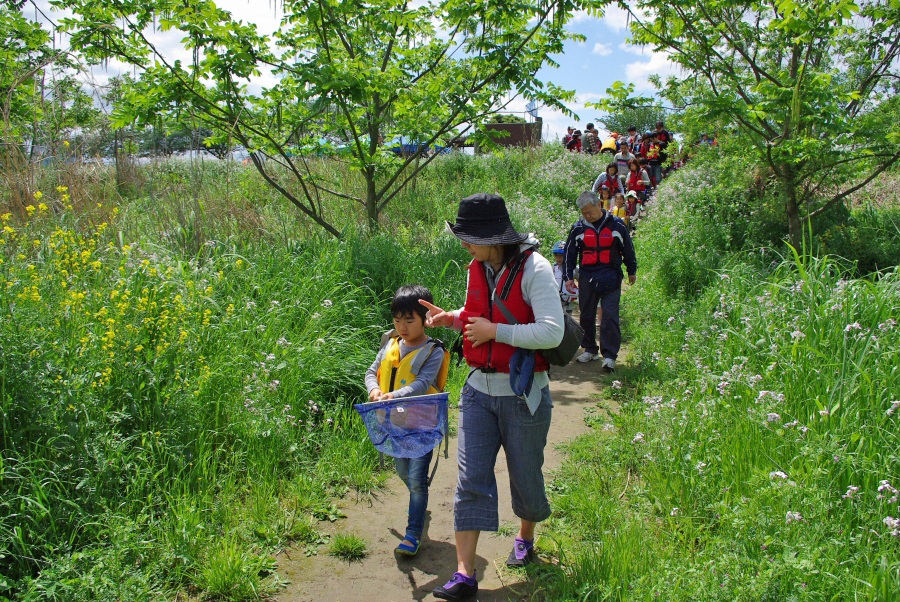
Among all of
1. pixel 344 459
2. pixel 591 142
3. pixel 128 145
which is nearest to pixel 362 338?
pixel 344 459

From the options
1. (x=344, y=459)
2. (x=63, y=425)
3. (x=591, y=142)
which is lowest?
(x=344, y=459)

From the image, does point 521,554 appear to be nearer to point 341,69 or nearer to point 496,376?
point 496,376

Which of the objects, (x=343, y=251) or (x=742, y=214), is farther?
(x=742, y=214)

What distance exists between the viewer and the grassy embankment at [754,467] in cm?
268

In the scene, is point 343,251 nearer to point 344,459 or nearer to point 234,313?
point 234,313

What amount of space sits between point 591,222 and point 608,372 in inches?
62.6

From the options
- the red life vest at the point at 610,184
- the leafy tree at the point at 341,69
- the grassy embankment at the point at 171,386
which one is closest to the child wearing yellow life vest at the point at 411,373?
the grassy embankment at the point at 171,386

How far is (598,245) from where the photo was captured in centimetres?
670

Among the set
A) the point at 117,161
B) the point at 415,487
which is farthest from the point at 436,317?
the point at 117,161

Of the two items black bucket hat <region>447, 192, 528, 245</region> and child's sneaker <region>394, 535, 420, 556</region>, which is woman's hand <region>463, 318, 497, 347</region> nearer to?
black bucket hat <region>447, 192, 528, 245</region>

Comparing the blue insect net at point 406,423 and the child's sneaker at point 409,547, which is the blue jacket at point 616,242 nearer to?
the blue insect net at point 406,423

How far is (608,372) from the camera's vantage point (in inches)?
263

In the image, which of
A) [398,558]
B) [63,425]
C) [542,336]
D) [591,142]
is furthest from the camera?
[591,142]

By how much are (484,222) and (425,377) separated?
39.7 inches
